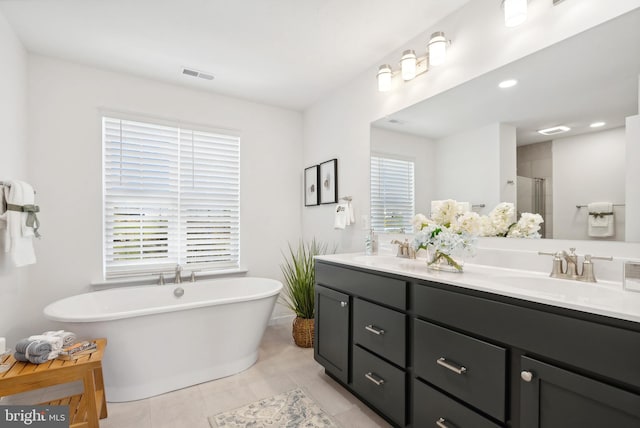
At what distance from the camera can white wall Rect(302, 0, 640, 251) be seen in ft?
4.90

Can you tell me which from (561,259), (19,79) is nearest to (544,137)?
(561,259)


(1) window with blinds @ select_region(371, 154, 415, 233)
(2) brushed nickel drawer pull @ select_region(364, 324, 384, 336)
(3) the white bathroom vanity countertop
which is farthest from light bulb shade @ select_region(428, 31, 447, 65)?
(2) brushed nickel drawer pull @ select_region(364, 324, 384, 336)

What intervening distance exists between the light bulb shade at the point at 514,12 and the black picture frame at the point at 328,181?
1.78 metres

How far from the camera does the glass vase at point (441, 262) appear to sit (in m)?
1.69

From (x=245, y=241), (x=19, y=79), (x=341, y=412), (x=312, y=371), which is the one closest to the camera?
(x=341, y=412)

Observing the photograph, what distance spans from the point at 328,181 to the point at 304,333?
1.51m

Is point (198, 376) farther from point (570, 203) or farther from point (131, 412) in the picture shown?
point (570, 203)

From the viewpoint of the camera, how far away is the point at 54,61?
8.39 ft

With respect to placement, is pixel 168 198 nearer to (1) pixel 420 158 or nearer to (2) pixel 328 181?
(2) pixel 328 181

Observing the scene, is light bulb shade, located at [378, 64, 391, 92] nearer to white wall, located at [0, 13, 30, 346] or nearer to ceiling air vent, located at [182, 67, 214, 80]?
ceiling air vent, located at [182, 67, 214, 80]

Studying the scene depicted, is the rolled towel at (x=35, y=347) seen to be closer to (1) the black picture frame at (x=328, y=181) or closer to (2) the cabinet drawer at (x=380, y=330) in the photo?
(2) the cabinet drawer at (x=380, y=330)

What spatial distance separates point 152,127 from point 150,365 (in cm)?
209

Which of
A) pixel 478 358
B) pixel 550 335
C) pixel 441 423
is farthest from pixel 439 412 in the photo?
pixel 550 335

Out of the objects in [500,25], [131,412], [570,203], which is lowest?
[131,412]
